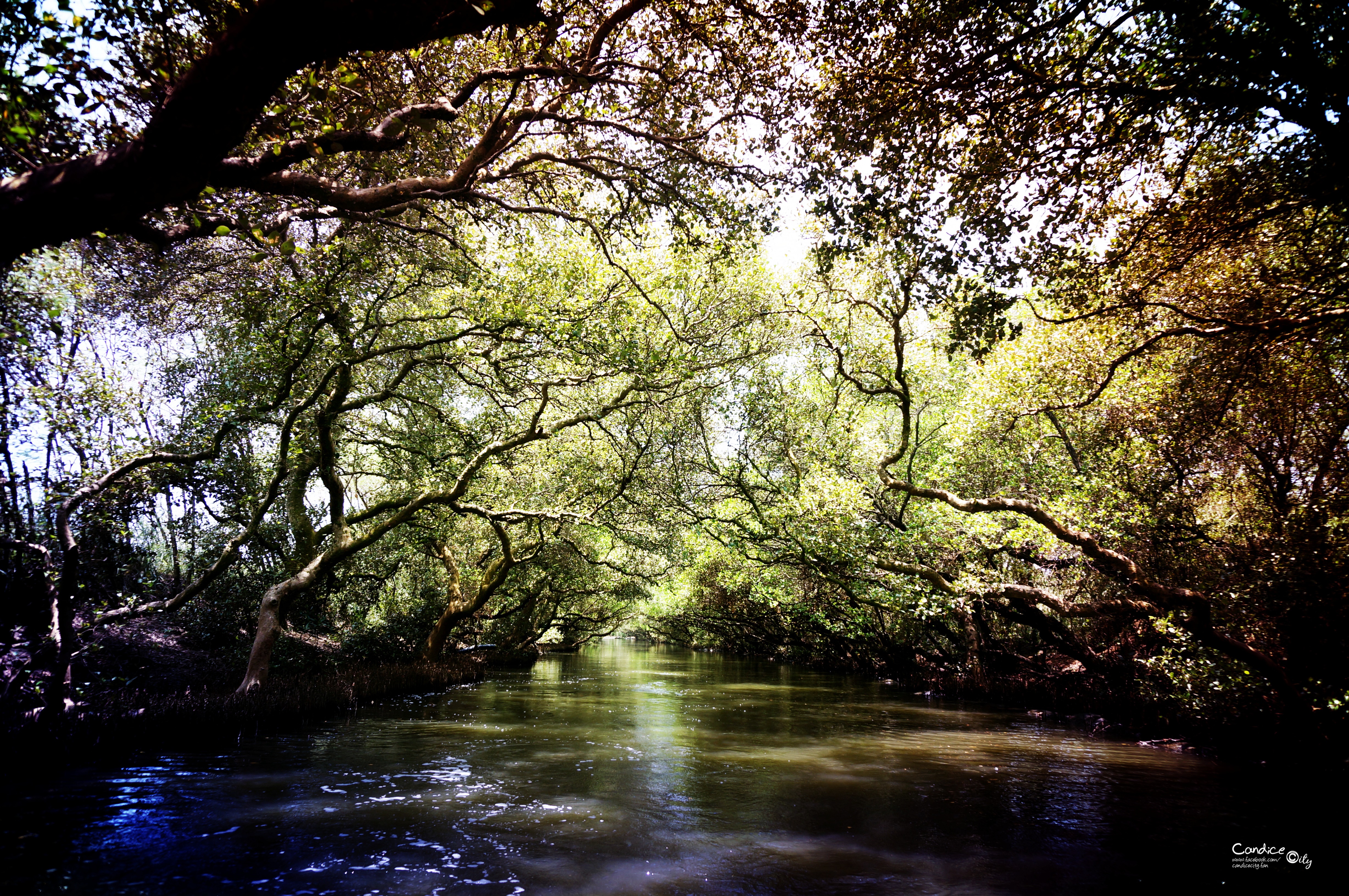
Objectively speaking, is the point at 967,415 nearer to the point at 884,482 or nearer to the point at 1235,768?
the point at 884,482

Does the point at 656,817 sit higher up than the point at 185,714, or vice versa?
the point at 185,714

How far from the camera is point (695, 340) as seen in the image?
48.8 ft

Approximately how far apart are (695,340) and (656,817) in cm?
1020

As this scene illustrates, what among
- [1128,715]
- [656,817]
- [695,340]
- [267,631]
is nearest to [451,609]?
[267,631]

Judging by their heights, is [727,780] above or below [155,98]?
below

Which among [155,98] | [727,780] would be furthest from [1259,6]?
[727,780]

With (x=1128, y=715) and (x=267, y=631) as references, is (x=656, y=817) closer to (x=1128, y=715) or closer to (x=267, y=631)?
(x=267, y=631)

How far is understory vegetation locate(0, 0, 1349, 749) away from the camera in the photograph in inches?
215

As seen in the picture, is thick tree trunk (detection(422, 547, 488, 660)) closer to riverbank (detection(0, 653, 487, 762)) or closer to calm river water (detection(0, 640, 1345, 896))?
riverbank (detection(0, 653, 487, 762))

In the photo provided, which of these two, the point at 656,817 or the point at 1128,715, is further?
the point at 1128,715

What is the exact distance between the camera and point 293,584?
13281mm

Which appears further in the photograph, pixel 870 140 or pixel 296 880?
pixel 870 140

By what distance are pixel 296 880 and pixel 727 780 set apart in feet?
18.1

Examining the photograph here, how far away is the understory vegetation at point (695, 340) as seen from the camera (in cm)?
547
